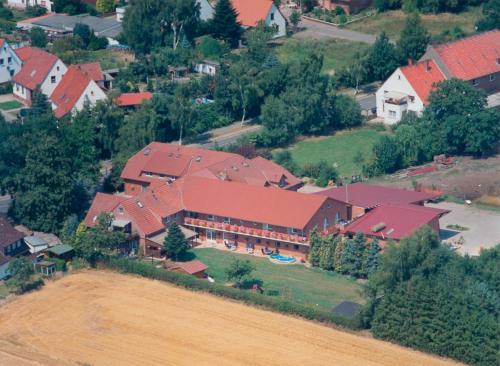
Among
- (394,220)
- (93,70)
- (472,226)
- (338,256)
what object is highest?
(93,70)

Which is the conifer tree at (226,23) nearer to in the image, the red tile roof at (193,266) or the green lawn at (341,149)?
the green lawn at (341,149)

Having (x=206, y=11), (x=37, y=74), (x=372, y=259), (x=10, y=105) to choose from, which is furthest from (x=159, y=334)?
(x=206, y=11)

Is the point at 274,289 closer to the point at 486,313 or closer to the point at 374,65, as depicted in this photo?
the point at 486,313

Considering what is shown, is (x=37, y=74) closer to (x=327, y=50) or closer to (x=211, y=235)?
(x=327, y=50)

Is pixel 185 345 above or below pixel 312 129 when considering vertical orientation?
below

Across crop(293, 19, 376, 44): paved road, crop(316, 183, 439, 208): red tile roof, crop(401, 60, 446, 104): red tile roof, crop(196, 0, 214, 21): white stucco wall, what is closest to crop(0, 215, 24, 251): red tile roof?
crop(316, 183, 439, 208): red tile roof

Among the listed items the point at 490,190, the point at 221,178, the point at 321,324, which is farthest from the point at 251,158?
the point at 321,324
